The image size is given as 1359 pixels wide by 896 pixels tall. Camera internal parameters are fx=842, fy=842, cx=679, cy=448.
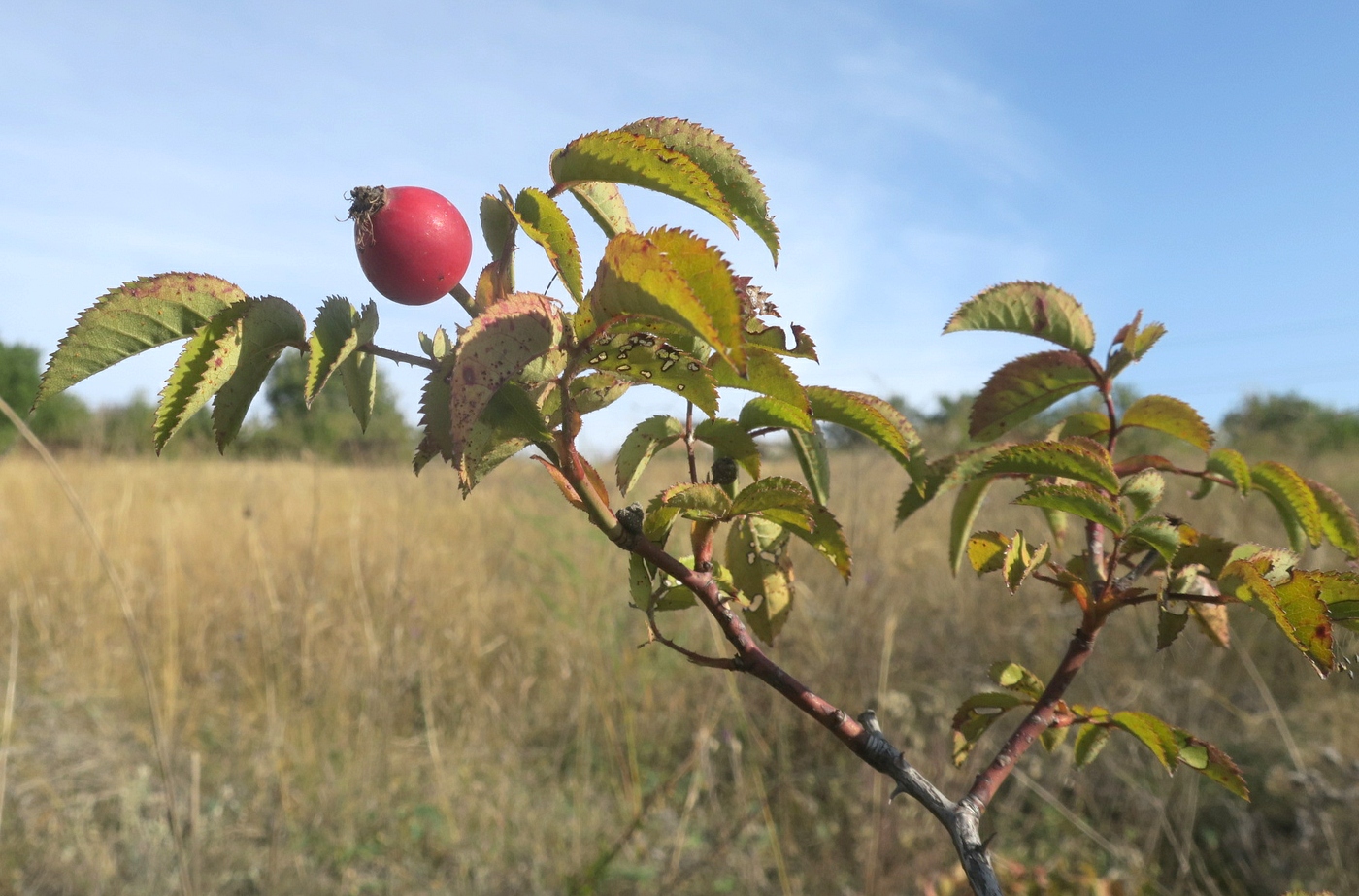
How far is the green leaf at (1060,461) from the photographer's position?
0.38 m

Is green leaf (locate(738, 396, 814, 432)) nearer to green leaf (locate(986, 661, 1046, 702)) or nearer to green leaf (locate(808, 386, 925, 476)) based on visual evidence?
green leaf (locate(808, 386, 925, 476))

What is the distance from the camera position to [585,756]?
2139 millimetres

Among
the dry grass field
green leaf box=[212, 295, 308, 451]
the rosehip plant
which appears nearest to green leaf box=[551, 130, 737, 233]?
the rosehip plant

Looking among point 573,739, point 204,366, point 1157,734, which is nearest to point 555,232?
point 204,366

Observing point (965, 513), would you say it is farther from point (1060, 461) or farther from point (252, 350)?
point (252, 350)

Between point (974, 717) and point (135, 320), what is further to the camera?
point (974, 717)

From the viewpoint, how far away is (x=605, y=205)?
361 mm

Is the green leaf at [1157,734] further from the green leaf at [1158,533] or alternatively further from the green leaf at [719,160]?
the green leaf at [719,160]

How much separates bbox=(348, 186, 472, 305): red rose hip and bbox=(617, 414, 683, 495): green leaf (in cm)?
11

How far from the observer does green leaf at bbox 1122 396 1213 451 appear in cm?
47

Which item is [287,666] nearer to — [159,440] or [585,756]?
[585,756]

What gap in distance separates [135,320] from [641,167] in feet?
0.73

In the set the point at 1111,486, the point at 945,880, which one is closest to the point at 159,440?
the point at 1111,486

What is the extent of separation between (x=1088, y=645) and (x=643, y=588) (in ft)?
0.72
